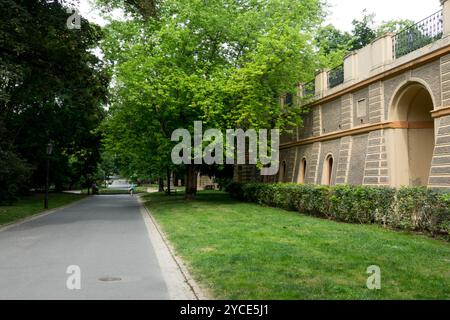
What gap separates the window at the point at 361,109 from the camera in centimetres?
2014

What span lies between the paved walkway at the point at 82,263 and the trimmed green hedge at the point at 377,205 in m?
6.86

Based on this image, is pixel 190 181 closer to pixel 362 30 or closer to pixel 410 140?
pixel 410 140

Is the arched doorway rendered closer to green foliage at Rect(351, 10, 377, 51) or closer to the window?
the window

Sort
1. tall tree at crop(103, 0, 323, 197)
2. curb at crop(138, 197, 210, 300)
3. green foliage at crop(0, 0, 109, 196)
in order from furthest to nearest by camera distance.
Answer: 1. tall tree at crop(103, 0, 323, 197)
2. green foliage at crop(0, 0, 109, 196)
3. curb at crop(138, 197, 210, 300)

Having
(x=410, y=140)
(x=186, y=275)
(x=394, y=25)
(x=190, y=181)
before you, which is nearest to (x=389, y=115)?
(x=410, y=140)

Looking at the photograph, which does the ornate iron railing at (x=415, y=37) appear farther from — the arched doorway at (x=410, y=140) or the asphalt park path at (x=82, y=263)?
the asphalt park path at (x=82, y=263)

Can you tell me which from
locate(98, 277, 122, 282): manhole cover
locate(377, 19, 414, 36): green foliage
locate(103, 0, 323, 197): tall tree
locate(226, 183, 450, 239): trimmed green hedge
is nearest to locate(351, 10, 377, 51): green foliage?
locate(377, 19, 414, 36): green foliage

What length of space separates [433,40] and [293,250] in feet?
36.1

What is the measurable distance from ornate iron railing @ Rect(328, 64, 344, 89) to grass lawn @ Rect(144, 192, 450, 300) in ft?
38.7

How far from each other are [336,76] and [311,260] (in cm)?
1762

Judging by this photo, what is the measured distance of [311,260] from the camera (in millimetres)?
8430

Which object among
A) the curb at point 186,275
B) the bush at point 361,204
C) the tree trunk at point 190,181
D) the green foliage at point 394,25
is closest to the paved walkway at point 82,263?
the curb at point 186,275

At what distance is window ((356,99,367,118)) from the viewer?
2014 centimetres
